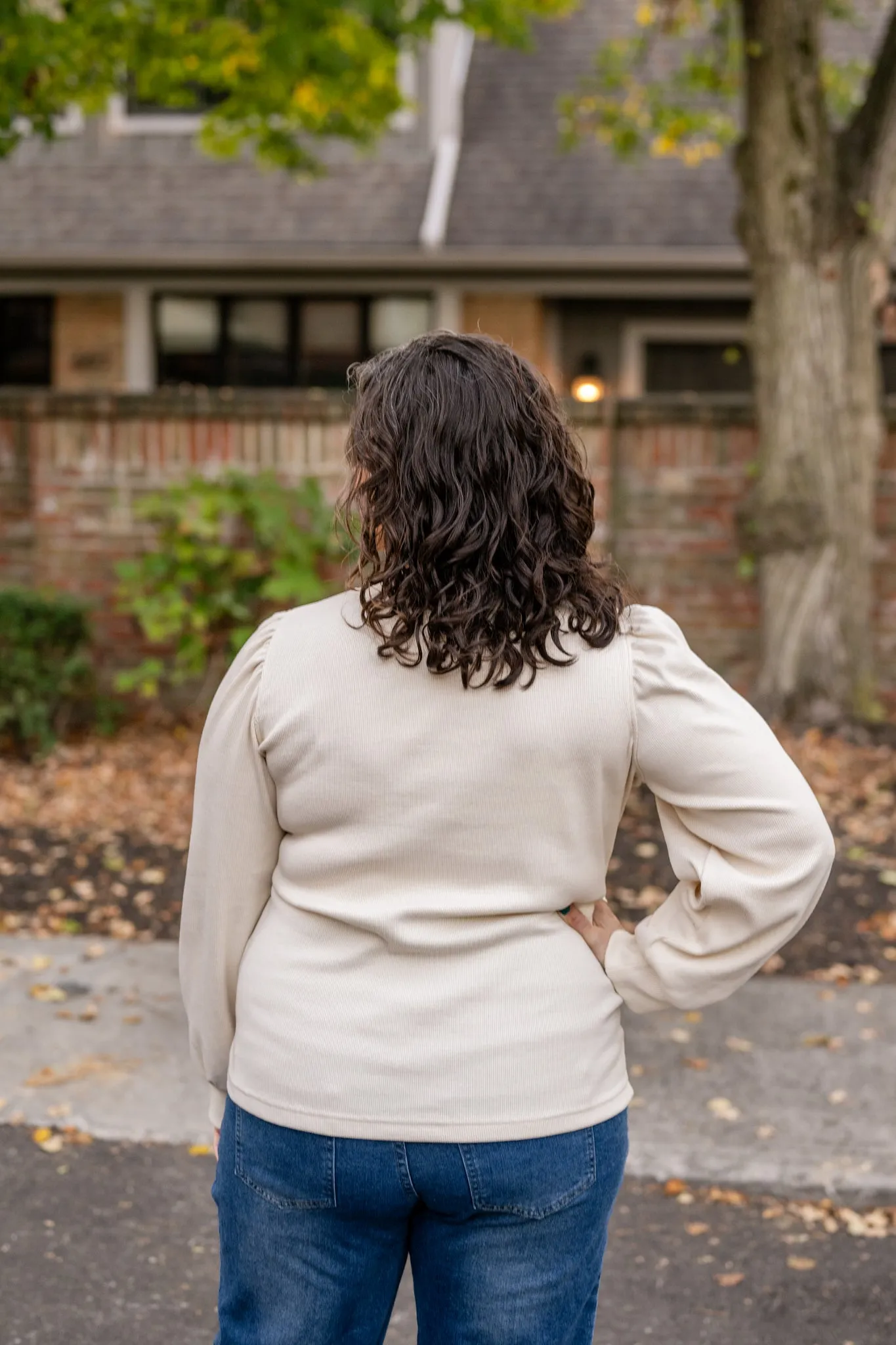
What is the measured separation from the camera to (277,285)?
13805 mm

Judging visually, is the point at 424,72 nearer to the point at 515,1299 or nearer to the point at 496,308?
the point at 496,308

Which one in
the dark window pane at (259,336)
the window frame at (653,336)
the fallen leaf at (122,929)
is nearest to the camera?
the fallen leaf at (122,929)

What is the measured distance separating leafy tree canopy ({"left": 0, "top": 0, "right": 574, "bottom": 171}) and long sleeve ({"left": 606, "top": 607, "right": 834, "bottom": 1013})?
5.76 m

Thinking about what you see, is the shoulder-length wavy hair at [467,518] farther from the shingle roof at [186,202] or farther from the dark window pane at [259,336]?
the dark window pane at [259,336]

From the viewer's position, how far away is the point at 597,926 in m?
1.77

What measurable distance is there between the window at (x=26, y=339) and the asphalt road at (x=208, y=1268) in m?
11.9

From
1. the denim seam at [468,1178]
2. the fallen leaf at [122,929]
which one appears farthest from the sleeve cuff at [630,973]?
the fallen leaf at [122,929]

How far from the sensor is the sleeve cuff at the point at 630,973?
70.0 inches

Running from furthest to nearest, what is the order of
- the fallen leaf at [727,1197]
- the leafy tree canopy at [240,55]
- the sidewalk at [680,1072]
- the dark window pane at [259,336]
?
the dark window pane at [259,336]
the leafy tree canopy at [240,55]
the sidewalk at [680,1072]
the fallen leaf at [727,1197]

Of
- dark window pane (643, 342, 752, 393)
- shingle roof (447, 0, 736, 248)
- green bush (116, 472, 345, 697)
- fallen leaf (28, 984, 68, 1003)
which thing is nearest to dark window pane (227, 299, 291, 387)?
shingle roof (447, 0, 736, 248)

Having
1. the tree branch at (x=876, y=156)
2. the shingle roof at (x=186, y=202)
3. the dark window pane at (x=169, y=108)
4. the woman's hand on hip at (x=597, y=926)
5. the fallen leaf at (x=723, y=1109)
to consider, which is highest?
the dark window pane at (x=169, y=108)

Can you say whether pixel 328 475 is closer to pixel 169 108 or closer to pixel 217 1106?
pixel 217 1106

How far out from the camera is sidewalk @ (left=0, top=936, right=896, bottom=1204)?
376 centimetres

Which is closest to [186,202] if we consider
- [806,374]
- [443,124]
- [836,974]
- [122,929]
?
[443,124]
